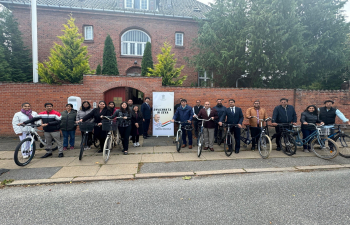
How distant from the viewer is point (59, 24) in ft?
50.5

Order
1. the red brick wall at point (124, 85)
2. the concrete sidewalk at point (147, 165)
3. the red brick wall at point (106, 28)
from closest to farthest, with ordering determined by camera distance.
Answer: the concrete sidewalk at point (147, 165), the red brick wall at point (124, 85), the red brick wall at point (106, 28)

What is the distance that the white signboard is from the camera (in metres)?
8.85

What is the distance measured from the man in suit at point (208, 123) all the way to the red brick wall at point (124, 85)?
2.91 meters

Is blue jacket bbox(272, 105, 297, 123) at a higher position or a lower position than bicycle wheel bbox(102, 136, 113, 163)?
higher

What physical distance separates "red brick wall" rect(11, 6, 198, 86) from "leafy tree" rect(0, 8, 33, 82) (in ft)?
2.36

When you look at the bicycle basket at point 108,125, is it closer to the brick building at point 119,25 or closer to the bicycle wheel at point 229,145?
the bicycle wheel at point 229,145

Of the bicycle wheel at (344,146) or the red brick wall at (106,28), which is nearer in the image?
the bicycle wheel at (344,146)

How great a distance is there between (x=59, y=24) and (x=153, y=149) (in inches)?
602

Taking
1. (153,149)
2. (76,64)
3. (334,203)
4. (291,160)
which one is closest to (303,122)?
(291,160)

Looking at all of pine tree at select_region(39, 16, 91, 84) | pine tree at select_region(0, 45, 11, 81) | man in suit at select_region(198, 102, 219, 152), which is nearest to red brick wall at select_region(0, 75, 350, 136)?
pine tree at select_region(39, 16, 91, 84)

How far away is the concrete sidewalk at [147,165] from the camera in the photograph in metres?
4.45

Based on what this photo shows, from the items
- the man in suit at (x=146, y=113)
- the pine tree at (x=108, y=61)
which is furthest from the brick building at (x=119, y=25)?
the man in suit at (x=146, y=113)

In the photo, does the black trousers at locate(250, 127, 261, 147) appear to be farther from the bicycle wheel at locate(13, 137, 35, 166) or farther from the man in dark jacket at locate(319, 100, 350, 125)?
the bicycle wheel at locate(13, 137, 35, 166)

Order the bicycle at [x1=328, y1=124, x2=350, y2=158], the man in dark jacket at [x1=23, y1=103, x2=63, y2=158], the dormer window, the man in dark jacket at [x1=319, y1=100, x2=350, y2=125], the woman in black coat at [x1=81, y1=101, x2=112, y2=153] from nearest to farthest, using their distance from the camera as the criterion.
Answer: the man in dark jacket at [x1=23, y1=103, x2=63, y2=158] → the bicycle at [x1=328, y1=124, x2=350, y2=158] → the woman in black coat at [x1=81, y1=101, x2=112, y2=153] → the man in dark jacket at [x1=319, y1=100, x2=350, y2=125] → the dormer window
